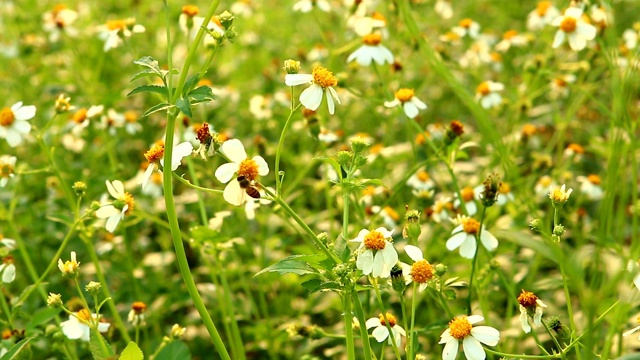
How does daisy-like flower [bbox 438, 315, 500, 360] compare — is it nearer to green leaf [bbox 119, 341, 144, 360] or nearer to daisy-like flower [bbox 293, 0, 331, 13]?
green leaf [bbox 119, 341, 144, 360]

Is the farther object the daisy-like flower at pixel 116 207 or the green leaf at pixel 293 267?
the daisy-like flower at pixel 116 207

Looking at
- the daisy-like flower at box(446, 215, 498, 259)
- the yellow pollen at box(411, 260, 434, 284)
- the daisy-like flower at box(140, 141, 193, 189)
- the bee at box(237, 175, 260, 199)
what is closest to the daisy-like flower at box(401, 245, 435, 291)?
the yellow pollen at box(411, 260, 434, 284)

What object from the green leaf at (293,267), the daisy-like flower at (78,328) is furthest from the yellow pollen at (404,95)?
the daisy-like flower at (78,328)

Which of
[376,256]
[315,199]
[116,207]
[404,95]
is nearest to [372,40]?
[404,95]

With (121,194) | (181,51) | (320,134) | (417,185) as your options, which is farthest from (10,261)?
(181,51)

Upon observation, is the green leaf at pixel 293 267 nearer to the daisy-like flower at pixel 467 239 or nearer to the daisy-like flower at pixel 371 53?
the daisy-like flower at pixel 467 239

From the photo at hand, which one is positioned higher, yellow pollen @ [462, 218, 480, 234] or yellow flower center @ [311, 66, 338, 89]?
yellow flower center @ [311, 66, 338, 89]
